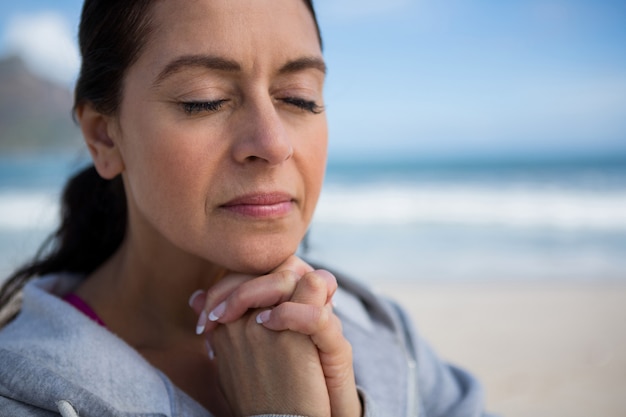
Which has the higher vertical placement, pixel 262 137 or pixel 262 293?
pixel 262 137

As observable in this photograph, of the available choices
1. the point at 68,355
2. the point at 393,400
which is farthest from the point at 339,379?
the point at 68,355

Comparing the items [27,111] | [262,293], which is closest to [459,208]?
[262,293]

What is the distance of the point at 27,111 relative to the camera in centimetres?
1959

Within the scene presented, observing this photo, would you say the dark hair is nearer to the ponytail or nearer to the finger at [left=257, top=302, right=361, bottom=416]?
the ponytail

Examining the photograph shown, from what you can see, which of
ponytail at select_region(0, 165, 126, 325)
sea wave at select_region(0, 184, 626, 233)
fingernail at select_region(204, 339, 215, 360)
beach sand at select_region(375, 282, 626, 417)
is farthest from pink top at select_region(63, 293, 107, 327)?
sea wave at select_region(0, 184, 626, 233)

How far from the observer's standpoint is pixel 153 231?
1.96 metres

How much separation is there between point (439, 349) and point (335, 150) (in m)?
19.6

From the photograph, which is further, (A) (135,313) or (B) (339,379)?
(A) (135,313)

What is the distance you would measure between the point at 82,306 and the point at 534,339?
454cm

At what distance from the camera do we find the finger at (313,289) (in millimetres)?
1556

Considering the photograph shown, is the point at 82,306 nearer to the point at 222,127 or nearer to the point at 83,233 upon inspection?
the point at 83,233

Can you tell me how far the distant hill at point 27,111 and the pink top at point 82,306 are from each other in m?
18.2

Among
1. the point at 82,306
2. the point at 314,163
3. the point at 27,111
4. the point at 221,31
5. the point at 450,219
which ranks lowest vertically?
the point at 27,111

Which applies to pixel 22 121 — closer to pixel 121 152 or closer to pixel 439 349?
pixel 439 349
